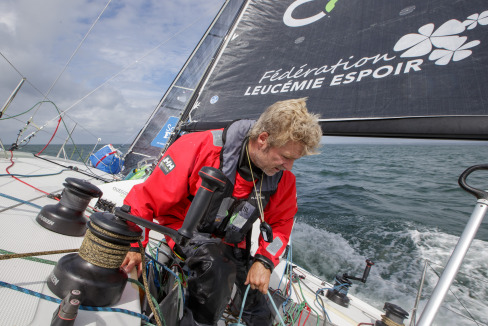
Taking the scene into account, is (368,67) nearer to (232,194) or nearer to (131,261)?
(232,194)

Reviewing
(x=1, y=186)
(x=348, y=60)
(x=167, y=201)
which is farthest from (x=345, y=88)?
(x=1, y=186)

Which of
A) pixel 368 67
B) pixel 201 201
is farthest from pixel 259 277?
pixel 368 67

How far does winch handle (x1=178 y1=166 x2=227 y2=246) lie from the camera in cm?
75

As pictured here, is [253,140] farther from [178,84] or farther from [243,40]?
[178,84]

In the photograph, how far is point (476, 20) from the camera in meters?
1.24

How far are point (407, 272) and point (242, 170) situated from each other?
143 inches

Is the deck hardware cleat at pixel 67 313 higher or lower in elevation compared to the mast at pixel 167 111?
lower

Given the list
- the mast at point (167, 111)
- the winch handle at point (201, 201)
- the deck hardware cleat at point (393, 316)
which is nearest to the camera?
the winch handle at point (201, 201)

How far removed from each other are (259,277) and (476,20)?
1.57 m

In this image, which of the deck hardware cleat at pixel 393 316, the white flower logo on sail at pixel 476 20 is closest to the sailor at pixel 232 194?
the white flower logo on sail at pixel 476 20

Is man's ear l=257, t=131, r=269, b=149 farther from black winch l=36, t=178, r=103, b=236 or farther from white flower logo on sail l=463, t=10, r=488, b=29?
white flower logo on sail l=463, t=10, r=488, b=29

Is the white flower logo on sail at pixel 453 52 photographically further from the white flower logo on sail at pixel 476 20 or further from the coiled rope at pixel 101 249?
the coiled rope at pixel 101 249

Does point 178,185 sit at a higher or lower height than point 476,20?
lower

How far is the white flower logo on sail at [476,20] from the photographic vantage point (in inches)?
47.9
